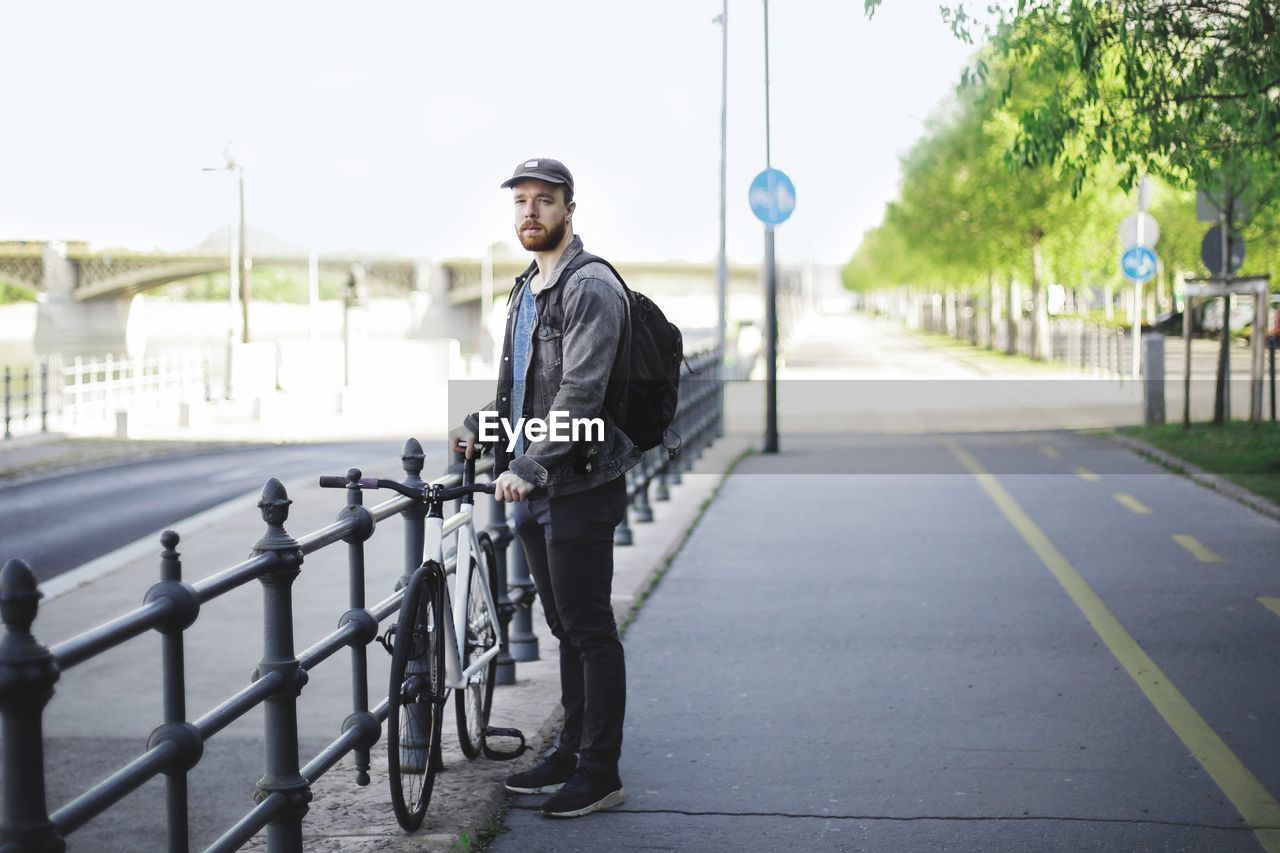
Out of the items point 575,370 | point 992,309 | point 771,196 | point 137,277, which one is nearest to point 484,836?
point 575,370

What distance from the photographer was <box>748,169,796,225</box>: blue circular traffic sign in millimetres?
18922

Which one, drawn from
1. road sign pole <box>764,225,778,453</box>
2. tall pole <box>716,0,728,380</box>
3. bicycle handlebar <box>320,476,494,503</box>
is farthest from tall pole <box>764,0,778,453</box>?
→ bicycle handlebar <box>320,476,494,503</box>

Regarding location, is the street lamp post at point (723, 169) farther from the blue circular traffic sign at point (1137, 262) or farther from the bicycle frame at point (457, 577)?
the bicycle frame at point (457, 577)

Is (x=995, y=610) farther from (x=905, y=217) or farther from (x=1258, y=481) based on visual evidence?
(x=905, y=217)

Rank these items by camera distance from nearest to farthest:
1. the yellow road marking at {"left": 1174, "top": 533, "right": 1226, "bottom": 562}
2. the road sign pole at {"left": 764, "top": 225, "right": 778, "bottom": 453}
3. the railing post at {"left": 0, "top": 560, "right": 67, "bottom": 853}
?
the railing post at {"left": 0, "top": 560, "right": 67, "bottom": 853} < the yellow road marking at {"left": 1174, "top": 533, "right": 1226, "bottom": 562} < the road sign pole at {"left": 764, "top": 225, "right": 778, "bottom": 453}

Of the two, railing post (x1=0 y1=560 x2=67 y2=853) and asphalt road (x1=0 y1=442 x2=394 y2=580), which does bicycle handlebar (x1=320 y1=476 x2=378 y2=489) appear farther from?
asphalt road (x1=0 y1=442 x2=394 y2=580)

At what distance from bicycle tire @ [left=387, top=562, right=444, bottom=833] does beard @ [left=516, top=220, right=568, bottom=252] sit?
0.97 metres

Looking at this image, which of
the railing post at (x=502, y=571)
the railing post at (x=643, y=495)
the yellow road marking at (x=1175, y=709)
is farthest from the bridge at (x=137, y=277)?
the railing post at (x=502, y=571)

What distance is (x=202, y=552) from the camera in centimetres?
1303

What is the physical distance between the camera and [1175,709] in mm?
6301

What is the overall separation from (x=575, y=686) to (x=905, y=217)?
52387 mm

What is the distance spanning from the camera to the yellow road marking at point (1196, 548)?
1042cm

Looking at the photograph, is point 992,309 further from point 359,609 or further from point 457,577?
point 359,609

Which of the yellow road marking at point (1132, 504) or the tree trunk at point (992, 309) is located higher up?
the tree trunk at point (992, 309)
